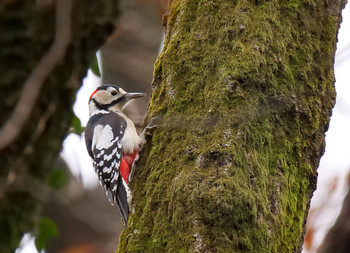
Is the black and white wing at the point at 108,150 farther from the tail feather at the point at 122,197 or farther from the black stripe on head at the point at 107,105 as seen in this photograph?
the black stripe on head at the point at 107,105

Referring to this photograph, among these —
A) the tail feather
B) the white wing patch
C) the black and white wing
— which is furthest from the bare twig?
the white wing patch

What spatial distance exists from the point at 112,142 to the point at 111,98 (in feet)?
2.83

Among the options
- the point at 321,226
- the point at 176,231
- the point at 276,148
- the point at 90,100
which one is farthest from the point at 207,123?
the point at 90,100

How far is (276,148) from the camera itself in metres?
3.41

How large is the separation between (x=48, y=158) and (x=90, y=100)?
180 inches

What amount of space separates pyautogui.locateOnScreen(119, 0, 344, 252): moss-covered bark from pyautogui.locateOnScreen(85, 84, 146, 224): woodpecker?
548 mm

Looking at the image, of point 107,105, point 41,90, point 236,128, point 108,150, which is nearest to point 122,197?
point 108,150

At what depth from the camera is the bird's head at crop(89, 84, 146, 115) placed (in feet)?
18.7

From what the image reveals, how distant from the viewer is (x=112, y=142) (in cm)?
501

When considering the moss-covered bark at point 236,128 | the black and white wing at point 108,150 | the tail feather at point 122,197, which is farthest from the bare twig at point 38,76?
the black and white wing at point 108,150

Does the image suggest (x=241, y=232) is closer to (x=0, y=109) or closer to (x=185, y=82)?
(x=185, y=82)

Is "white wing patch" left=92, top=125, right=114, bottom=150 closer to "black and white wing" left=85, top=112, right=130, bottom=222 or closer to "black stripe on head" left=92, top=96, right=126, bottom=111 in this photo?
"black and white wing" left=85, top=112, right=130, bottom=222

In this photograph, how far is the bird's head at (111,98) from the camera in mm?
5707

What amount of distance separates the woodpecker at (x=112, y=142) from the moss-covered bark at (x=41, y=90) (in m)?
2.28
